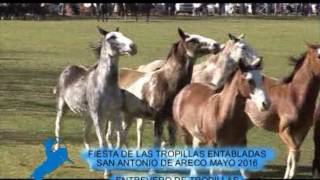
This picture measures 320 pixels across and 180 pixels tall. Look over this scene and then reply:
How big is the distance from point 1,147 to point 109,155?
246 centimetres

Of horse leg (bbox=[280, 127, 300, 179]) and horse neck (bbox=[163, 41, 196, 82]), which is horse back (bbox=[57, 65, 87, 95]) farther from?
horse leg (bbox=[280, 127, 300, 179])

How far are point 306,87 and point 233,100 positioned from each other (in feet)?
5.43

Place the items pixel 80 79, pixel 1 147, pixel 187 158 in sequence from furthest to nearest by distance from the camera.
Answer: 1. pixel 1 147
2. pixel 80 79
3. pixel 187 158

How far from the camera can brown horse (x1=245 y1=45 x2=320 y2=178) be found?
10.1 metres

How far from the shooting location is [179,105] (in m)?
10.5

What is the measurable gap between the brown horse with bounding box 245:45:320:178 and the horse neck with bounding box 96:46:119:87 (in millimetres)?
1989

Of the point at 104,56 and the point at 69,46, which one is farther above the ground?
the point at 104,56

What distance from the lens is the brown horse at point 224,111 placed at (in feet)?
29.1

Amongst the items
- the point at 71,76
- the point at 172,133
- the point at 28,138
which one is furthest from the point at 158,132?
the point at 28,138

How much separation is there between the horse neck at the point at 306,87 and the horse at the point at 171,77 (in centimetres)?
143

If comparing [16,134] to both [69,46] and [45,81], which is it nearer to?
[45,81]

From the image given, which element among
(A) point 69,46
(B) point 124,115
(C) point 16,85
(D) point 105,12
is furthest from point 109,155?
(D) point 105,12

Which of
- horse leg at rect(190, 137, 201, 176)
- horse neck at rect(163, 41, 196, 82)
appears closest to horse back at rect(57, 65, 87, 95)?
horse neck at rect(163, 41, 196, 82)

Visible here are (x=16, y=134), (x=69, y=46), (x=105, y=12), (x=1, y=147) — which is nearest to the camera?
(x=1, y=147)
